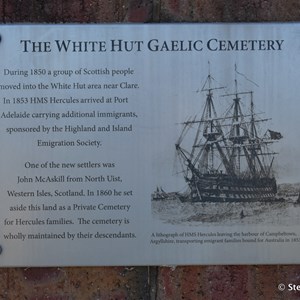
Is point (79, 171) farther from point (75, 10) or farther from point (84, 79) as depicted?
point (75, 10)

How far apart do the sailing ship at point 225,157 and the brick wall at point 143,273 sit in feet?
0.84

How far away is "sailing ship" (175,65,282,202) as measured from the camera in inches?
91.8

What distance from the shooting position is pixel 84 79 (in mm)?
2320

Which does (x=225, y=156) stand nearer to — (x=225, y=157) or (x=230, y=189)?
(x=225, y=157)

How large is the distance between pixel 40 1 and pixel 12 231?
2.66 feet

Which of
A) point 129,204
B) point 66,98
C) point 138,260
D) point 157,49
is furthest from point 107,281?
point 157,49

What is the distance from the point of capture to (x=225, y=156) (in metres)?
2.34

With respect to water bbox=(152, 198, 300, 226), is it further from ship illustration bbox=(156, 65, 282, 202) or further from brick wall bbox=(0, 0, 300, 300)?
brick wall bbox=(0, 0, 300, 300)

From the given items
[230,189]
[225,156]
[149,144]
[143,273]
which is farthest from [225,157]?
[143,273]

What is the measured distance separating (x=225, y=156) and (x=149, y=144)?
0.27m

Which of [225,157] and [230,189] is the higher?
[225,157]

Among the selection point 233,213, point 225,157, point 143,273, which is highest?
point 225,157

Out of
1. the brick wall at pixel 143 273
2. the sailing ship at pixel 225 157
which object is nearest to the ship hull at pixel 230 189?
the sailing ship at pixel 225 157

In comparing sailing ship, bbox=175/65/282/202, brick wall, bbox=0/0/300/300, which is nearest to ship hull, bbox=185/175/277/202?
sailing ship, bbox=175/65/282/202
